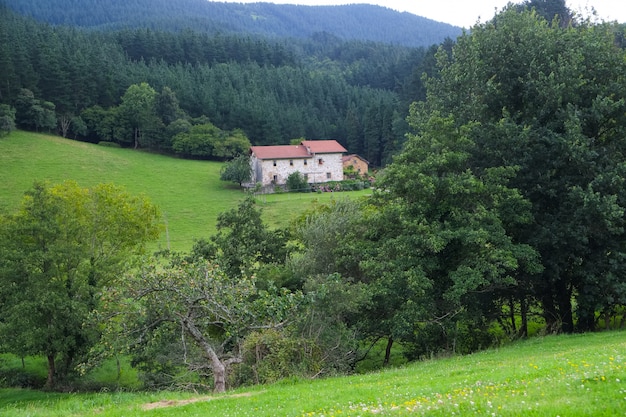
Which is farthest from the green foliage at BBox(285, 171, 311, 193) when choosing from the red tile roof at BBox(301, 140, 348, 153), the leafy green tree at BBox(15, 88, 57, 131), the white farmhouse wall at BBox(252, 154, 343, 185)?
the leafy green tree at BBox(15, 88, 57, 131)

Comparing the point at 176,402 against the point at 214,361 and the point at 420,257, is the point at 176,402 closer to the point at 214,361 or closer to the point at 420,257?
the point at 214,361

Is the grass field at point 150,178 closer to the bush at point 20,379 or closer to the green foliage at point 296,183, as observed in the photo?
the green foliage at point 296,183

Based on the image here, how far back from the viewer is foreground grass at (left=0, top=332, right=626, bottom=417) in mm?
9289

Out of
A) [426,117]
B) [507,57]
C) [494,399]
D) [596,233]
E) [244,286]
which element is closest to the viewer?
[494,399]

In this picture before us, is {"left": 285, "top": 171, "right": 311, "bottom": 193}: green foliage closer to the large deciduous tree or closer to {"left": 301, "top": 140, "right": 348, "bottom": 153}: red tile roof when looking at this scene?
{"left": 301, "top": 140, "right": 348, "bottom": 153}: red tile roof

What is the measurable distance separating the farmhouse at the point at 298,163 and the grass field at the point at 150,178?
7.68 meters

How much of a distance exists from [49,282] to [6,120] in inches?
2857

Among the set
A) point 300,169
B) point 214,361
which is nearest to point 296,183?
point 300,169

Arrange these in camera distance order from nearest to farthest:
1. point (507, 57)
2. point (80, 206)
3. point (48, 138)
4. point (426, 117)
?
1. point (507, 57)
2. point (426, 117)
3. point (80, 206)
4. point (48, 138)

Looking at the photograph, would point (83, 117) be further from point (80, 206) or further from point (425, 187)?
point (425, 187)

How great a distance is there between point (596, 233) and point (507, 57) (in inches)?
386

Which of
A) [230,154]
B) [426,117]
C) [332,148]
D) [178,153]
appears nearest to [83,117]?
[178,153]

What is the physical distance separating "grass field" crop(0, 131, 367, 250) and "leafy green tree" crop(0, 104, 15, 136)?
155 cm

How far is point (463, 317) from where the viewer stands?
2388 centimetres
